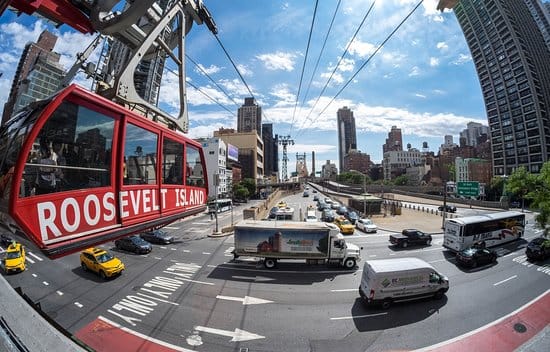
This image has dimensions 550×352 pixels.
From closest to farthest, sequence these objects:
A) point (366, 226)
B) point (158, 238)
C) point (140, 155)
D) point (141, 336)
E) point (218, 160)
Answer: point (140, 155) → point (141, 336) → point (158, 238) → point (366, 226) → point (218, 160)

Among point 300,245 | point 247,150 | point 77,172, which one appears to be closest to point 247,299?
point 300,245

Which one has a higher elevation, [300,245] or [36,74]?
[36,74]

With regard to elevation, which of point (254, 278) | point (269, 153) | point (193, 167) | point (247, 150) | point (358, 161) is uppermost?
point (269, 153)

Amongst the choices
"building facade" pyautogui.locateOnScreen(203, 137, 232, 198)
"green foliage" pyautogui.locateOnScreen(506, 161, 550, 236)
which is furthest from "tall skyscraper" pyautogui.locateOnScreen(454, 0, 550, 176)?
"building facade" pyautogui.locateOnScreen(203, 137, 232, 198)

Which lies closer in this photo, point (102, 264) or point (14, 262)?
point (102, 264)

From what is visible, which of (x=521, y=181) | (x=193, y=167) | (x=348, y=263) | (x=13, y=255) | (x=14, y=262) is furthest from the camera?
(x=348, y=263)

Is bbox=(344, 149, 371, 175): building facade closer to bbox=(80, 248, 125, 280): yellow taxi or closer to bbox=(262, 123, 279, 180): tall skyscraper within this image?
bbox=(262, 123, 279, 180): tall skyscraper

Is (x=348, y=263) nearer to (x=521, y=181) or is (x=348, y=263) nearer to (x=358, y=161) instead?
(x=521, y=181)

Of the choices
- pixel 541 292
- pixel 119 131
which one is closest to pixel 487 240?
pixel 541 292
